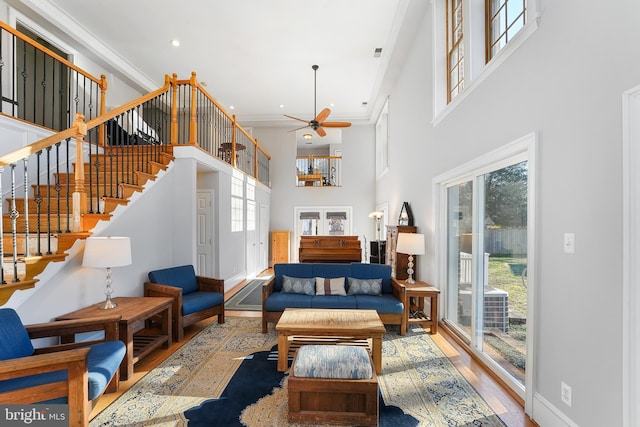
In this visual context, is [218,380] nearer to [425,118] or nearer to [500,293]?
[500,293]

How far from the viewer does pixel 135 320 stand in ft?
9.11

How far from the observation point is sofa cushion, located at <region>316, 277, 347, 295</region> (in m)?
4.17

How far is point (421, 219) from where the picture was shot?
481 cm

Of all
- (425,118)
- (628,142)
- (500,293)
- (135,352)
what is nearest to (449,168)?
(425,118)

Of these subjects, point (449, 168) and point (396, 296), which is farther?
point (396, 296)

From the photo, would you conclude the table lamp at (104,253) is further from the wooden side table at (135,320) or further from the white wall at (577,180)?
the white wall at (577,180)

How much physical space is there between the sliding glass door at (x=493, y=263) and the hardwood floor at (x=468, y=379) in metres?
0.11

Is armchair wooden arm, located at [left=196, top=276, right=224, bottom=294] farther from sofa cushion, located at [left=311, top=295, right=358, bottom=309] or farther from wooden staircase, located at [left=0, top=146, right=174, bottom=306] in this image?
wooden staircase, located at [left=0, top=146, right=174, bottom=306]

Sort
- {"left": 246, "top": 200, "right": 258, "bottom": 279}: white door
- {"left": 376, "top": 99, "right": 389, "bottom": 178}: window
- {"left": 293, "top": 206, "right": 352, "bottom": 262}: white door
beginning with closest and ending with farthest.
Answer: {"left": 246, "top": 200, "right": 258, "bottom": 279}: white door < {"left": 376, "top": 99, "right": 389, "bottom": 178}: window < {"left": 293, "top": 206, "right": 352, "bottom": 262}: white door

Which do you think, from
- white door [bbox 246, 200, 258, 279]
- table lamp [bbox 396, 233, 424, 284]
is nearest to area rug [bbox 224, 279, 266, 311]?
white door [bbox 246, 200, 258, 279]

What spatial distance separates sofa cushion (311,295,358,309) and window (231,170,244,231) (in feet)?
10.1

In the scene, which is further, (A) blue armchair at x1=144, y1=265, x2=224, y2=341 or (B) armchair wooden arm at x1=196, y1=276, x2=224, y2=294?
(B) armchair wooden arm at x1=196, y1=276, x2=224, y2=294

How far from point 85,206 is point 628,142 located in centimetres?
432

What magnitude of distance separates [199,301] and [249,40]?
4.51 m
